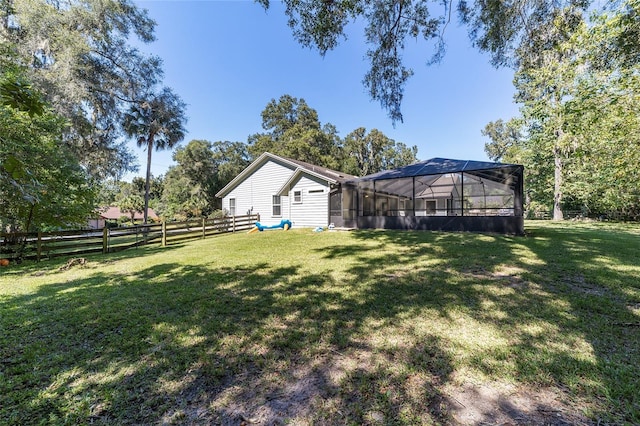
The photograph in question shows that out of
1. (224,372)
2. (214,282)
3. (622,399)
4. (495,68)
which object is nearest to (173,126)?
(214,282)

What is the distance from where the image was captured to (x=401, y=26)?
6.56 meters

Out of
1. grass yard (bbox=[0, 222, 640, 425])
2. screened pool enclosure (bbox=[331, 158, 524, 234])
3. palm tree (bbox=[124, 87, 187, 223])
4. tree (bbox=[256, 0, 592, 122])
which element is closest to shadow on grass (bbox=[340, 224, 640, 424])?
grass yard (bbox=[0, 222, 640, 425])

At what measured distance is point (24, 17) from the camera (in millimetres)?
12320

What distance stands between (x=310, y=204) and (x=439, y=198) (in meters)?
6.60

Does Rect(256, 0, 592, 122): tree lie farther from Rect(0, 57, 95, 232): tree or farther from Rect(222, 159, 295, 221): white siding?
Rect(222, 159, 295, 221): white siding

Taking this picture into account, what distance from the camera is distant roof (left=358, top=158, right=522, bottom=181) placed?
10.1 m

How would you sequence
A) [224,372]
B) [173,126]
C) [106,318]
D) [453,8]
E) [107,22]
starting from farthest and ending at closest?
[173,126], [107,22], [453,8], [106,318], [224,372]

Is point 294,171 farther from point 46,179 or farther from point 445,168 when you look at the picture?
point 46,179

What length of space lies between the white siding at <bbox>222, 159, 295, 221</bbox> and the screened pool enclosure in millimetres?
3664

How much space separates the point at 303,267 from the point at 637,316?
188 inches

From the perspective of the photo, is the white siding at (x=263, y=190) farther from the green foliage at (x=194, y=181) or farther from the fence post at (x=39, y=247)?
the green foliage at (x=194, y=181)

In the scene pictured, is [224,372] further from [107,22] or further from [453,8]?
[107,22]

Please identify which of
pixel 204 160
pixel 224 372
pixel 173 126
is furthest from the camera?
pixel 204 160

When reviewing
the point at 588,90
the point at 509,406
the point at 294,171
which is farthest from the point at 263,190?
the point at 509,406
